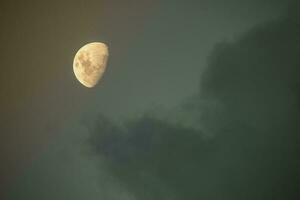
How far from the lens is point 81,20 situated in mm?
3338

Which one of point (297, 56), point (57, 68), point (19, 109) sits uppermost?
point (297, 56)

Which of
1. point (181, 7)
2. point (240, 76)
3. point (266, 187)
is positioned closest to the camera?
point (266, 187)

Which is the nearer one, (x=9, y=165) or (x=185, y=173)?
(x=185, y=173)

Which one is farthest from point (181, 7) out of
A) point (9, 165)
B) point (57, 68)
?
point (9, 165)

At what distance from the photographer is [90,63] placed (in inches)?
126

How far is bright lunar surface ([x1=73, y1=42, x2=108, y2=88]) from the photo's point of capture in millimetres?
3162

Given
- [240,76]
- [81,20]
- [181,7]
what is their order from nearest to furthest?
[240,76] → [181,7] → [81,20]

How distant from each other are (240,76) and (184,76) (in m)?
0.41

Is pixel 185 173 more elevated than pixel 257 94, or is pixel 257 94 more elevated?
pixel 257 94

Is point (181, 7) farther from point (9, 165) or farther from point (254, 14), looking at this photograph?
point (9, 165)

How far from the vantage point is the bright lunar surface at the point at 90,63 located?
3162 mm

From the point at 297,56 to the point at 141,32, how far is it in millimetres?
1164

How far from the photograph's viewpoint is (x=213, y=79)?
283cm

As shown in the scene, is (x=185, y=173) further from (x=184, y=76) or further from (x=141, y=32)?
(x=141, y=32)
